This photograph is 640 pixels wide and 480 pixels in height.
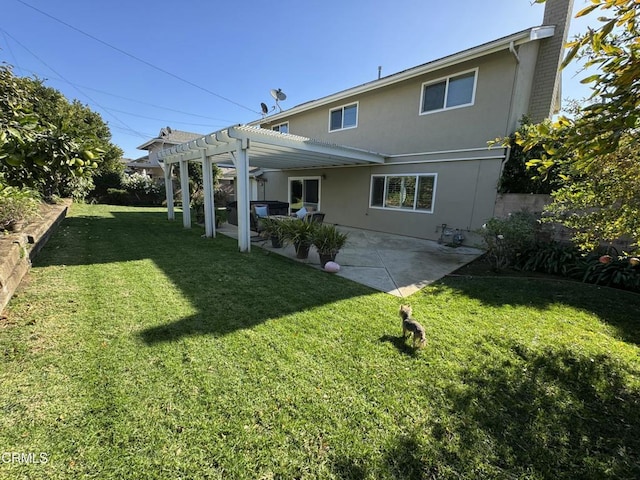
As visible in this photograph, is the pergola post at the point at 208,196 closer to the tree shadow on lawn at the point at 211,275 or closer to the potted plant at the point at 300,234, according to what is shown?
the tree shadow on lawn at the point at 211,275

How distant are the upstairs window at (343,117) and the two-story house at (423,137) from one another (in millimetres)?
40

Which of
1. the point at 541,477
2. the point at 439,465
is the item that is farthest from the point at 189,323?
the point at 541,477

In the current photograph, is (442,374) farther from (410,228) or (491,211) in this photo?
(410,228)

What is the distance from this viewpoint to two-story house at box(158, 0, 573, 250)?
23.7 feet

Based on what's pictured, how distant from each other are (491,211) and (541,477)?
759cm

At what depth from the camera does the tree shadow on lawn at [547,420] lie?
68.4 inches

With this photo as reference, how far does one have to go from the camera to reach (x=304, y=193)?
13914mm

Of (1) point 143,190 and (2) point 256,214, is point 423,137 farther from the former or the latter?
(1) point 143,190

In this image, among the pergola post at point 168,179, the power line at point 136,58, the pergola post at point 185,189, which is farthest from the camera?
the power line at point 136,58

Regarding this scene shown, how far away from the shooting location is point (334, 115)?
11.9 m

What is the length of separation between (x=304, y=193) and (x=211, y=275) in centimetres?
972

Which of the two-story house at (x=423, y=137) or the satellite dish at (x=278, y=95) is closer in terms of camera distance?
the two-story house at (x=423, y=137)

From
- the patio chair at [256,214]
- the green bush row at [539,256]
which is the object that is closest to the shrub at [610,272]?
the green bush row at [539,256]

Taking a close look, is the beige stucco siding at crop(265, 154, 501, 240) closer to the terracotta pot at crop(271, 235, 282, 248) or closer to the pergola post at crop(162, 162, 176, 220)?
the terracotta pot at crop(271, 235, 282, 248)
